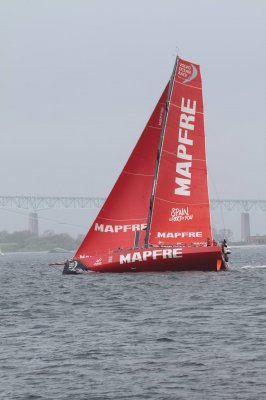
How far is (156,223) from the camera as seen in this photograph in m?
45.8

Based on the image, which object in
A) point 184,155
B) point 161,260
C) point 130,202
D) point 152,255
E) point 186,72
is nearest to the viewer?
point 161,260

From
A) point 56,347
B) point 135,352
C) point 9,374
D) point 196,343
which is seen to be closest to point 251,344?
point 196,343

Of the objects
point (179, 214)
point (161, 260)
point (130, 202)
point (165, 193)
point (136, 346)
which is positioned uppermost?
point (165, 193)

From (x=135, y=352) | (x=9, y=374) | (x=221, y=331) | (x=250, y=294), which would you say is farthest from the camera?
(x=250, y=294)

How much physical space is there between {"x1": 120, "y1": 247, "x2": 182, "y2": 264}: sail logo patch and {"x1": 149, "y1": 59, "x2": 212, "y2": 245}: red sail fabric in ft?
5.86

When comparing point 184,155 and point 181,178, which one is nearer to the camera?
point 181,178

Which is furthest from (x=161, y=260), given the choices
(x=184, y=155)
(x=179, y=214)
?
(x=184, y=155)

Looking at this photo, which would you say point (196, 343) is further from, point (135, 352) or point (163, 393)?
point (163, 393)

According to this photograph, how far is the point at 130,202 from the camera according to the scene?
1841 inches

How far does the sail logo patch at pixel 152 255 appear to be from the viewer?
4394 centimetres

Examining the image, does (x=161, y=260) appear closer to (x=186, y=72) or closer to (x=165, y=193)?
(x=165, y=193)

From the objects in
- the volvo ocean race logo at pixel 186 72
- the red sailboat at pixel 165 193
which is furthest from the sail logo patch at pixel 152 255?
the volvo ocean race logo at pixel 186 72

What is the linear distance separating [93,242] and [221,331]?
77.5ft

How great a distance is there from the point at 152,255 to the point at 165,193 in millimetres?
3631
